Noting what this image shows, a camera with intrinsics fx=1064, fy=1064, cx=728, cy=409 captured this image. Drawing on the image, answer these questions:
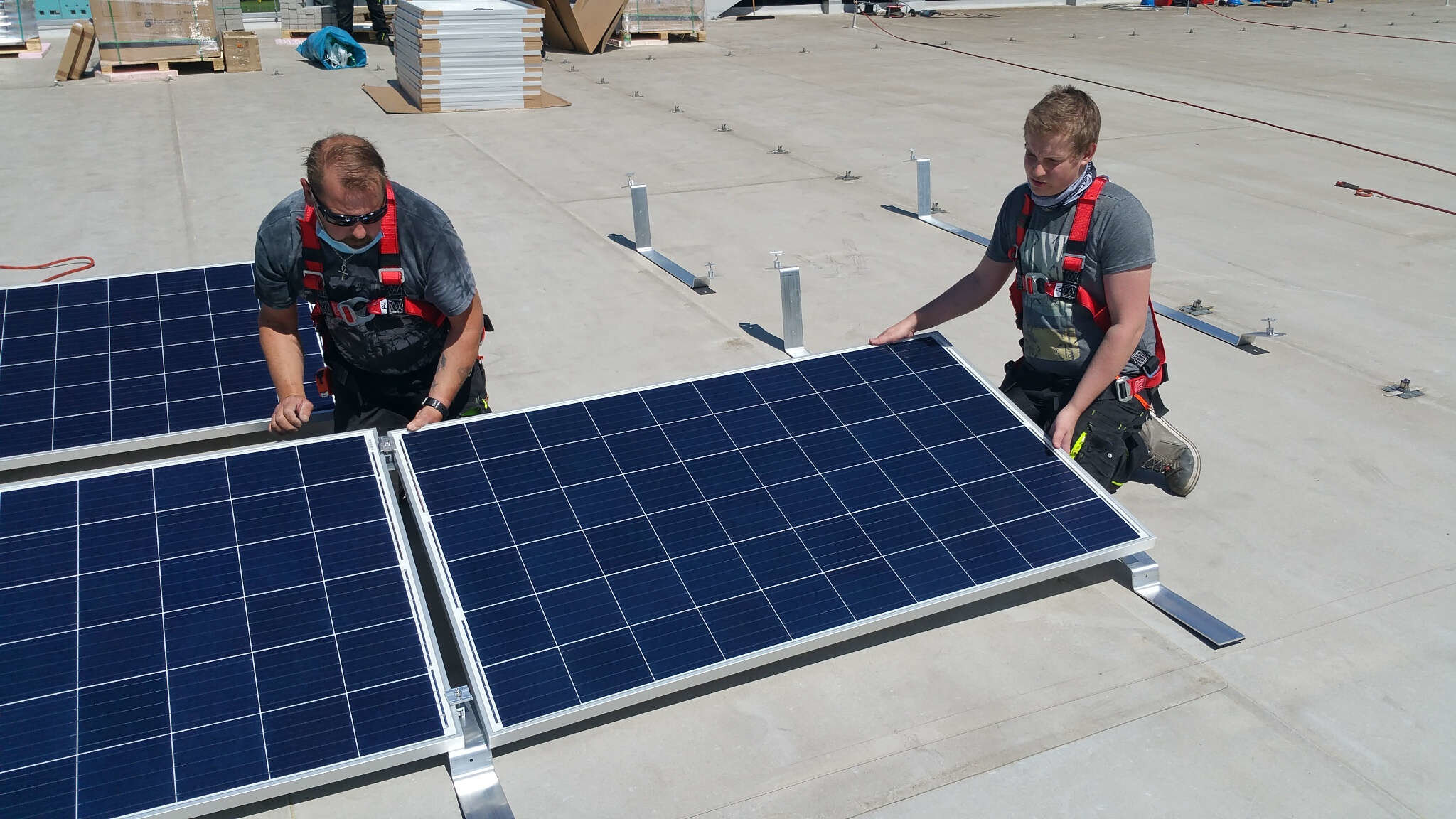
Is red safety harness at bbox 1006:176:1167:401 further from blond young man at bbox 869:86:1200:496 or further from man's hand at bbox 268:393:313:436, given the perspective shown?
man's hand at bbox 268:393:313:436

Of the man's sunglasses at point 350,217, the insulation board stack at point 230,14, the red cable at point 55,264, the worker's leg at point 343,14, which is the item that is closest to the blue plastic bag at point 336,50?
the worker's leg at point 343,14

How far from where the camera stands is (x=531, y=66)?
54.7ft

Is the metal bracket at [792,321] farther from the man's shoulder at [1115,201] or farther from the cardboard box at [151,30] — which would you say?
the cardboard box at [151,30]

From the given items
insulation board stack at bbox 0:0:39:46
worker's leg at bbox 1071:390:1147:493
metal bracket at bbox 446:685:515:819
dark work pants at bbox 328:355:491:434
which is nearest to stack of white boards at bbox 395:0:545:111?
insulation board stack at bbox 0:0:39:46

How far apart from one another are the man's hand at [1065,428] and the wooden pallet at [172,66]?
64.4 feet

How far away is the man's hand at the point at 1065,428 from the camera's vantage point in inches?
198

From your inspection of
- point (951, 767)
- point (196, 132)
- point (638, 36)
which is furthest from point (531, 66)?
point (951, 767)

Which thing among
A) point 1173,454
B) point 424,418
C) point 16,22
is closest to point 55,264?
point 424,418

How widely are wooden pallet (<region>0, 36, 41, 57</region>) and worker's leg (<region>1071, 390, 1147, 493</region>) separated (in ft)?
79.1

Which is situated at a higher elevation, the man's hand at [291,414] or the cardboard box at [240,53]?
the cardboard box at [240,53]

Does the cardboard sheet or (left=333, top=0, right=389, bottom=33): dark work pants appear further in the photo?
(left=333, top=0, right=389, bottom=33): dark work pants

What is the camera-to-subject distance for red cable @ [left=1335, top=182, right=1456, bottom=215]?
37.6ft

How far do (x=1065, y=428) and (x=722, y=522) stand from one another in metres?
1.77

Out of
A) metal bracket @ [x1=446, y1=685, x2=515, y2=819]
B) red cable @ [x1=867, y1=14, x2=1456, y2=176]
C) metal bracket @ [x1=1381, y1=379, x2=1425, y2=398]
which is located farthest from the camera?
red cable @ [x1=867, y1=14, x2=1456, y2=176]
